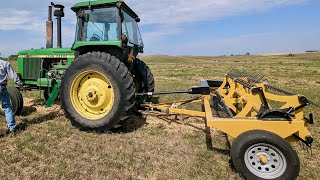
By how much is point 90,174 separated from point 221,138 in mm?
2575

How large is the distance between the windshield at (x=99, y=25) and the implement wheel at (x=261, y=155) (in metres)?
3.31

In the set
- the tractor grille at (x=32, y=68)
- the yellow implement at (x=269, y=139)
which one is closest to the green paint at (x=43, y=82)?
the tractor grille at (x=32, y=68)

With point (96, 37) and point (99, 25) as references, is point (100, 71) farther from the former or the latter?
point (99, 25)

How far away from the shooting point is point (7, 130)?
548cm

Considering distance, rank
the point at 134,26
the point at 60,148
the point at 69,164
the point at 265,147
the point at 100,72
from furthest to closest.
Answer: the point at 134,26, the point at 100,72, the point at 60,148, the point at 69,164, the point at 265,147

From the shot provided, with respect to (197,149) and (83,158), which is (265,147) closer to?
(197,149)

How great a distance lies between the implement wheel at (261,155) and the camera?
358 cm

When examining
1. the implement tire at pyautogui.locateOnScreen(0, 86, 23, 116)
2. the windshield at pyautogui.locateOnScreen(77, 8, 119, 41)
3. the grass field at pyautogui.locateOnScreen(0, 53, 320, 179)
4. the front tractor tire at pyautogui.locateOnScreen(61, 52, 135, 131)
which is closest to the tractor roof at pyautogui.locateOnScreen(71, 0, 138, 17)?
the windshield at pyautogui.locateOnScreen(77, 8, 119, 41)

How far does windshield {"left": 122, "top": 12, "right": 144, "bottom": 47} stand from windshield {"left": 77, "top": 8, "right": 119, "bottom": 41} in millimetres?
203

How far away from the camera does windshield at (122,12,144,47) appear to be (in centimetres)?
589

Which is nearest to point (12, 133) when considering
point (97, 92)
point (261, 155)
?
point (97, 92)

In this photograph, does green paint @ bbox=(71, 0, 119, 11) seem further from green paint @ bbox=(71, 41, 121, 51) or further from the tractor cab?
green paint @ bbox=(71, 41, 121, 51)

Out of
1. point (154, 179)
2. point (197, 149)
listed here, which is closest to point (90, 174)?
point (154, 179)

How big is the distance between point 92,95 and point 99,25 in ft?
4.90
